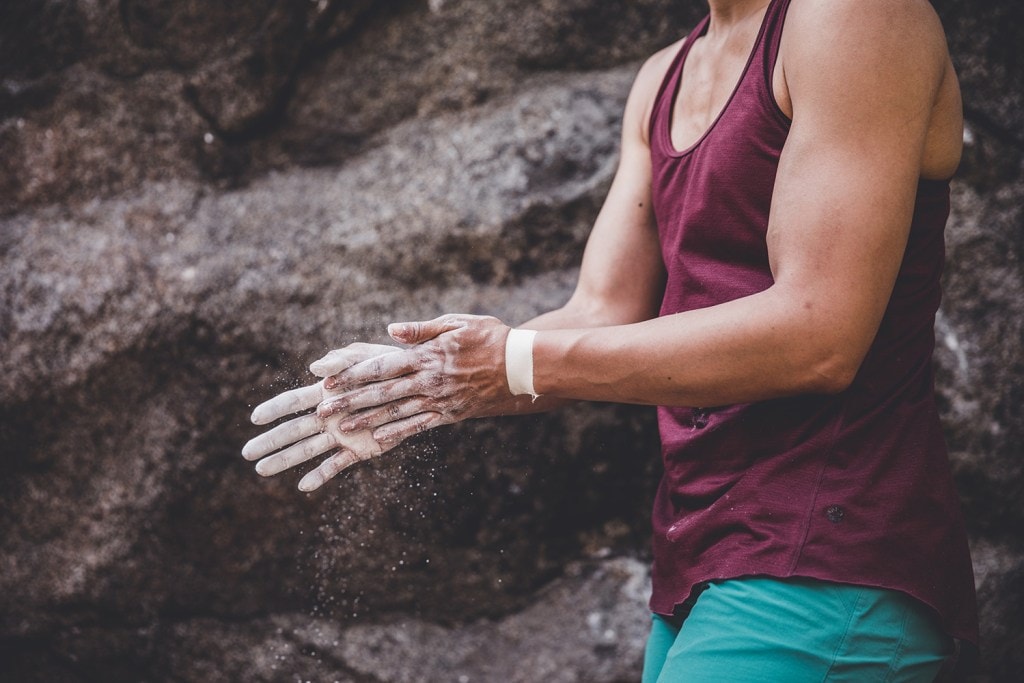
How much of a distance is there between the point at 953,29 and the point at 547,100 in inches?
37.0

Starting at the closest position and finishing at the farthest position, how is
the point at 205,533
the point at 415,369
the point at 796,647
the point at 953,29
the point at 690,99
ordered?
the point at 796,647 < the point at 415,369 < the point at 690,99 < the point at 953,29 < the point at 205,533

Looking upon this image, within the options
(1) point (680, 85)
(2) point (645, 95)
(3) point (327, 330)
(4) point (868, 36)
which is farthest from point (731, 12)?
(3) point (327, 330)

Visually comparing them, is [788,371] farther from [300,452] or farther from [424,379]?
[300,452]

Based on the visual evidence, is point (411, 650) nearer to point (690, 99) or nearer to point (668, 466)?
point (668, 466)

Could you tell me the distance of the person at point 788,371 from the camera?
977 mm

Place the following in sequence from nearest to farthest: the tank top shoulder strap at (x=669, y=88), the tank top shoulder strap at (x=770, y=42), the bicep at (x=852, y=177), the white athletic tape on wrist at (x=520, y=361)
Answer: the bicep at (x=852, y=177) < the tank top shoulder strap at (x=770, y=42) < the white athletic tape on wrist at (x=520, y=361) < the tank top shoulder strap at (x=669, y=88)

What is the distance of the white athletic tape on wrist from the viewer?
3.92 feet

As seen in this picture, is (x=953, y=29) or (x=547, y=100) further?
(x=547, y=100)

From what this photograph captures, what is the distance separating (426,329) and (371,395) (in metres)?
0.13

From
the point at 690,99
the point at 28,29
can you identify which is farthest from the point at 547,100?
the point at 28,29

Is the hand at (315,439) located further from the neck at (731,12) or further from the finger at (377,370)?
the neck at (731,12)

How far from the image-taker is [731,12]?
1338 mm

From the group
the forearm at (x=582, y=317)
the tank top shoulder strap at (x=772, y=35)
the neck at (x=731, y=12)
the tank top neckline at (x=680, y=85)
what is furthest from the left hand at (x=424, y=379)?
the neck at (x=731, y=12)

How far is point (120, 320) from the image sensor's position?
199cm
